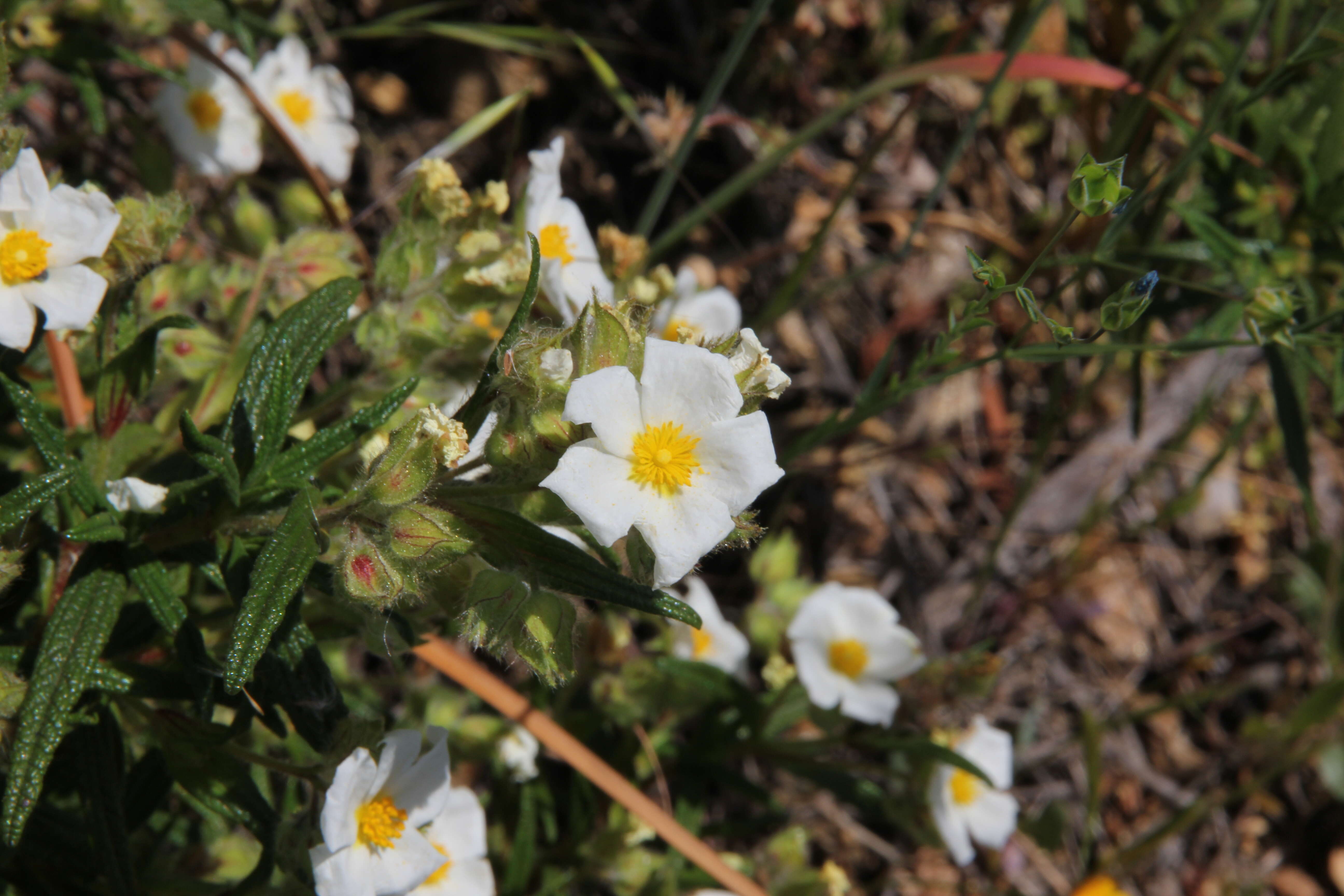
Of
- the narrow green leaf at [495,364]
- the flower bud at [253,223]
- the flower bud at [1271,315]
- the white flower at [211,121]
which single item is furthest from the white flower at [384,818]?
the white flower at [211,121]

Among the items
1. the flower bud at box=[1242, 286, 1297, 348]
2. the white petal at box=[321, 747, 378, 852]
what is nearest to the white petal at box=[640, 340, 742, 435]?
the white petal at box=[321, 747, 378, 852]

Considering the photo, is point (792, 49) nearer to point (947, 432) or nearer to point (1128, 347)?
point (947, 432)

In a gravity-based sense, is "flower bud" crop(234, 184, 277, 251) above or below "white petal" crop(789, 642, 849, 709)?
above

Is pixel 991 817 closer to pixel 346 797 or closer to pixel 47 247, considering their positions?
pixel 346 797

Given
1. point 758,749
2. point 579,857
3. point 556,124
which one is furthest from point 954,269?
point 579,857

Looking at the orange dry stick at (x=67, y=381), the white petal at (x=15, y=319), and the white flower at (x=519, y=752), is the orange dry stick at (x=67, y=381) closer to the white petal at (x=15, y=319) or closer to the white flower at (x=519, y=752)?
the white petal at (x=15, y=319)

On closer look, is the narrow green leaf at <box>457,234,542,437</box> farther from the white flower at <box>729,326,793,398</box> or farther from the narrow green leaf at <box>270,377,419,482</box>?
the white flower at <box>729,326,793,398</box>

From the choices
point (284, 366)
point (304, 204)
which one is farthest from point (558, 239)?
point (304, 204)
